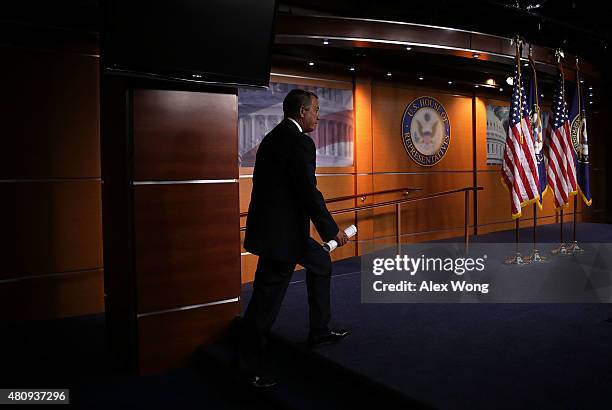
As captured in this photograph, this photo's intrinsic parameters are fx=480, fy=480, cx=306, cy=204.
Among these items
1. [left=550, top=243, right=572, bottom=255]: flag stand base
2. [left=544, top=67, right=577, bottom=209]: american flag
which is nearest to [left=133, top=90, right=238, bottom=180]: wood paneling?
[left=544, top=67, right=577, bottom=209]: american flag

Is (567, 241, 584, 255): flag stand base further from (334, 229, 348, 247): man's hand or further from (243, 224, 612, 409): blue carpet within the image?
(334, 229, 348, 247): man's hand

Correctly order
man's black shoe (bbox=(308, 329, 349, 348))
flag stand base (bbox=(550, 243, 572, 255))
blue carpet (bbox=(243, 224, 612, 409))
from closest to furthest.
Answer: blue carpet (bbox=(243, 224, 612, 409)), man's black shoe (bbox=(308, 329, 349, 348)), flag stand base (bbox=(550, 243, 572, 255))

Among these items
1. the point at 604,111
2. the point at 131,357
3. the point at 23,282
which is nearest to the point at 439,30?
the point at 131,357

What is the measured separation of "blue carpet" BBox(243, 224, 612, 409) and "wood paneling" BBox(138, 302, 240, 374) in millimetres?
456

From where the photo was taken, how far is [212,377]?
3066 millimetres

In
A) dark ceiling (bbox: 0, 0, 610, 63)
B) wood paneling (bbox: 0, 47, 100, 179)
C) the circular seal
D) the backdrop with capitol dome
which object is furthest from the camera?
the circular seal

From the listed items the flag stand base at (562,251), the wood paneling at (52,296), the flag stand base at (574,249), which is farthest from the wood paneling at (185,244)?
the flag stand base at (574,249)

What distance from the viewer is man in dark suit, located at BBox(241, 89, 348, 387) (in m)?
2.55

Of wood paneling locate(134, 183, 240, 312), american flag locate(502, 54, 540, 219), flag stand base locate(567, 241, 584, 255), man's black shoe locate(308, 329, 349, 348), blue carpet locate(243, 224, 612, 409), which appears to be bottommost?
blue carpet locate(243, 224, 612, 409)

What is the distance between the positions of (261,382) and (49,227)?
2.70 metres

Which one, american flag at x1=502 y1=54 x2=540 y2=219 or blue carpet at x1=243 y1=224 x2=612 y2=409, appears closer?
blue carpet at x1=243 y1=224 x2=612 y2=409

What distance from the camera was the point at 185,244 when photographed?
3.26m

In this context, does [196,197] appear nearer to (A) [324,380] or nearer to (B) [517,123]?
(A) [324,380]

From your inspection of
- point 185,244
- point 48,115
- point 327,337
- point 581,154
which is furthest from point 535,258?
point 48,115
